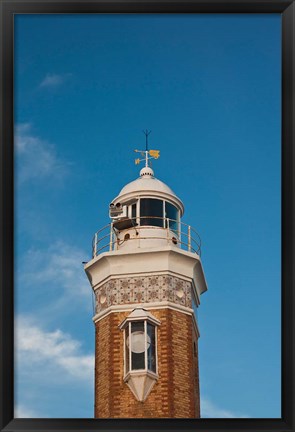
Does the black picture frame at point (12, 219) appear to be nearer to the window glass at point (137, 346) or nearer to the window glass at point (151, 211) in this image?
the window glass at point (137, 346)

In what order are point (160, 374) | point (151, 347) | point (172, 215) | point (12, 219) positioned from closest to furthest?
point (12, 219)
point (160, 374)
point (151, 347)
point (172, 215)

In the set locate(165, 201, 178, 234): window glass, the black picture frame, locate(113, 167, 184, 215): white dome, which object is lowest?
the black picture frame

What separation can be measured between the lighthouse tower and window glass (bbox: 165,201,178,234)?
4 centimetres

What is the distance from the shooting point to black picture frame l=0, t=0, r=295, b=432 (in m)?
8.20

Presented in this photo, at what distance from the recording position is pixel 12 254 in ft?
27.9

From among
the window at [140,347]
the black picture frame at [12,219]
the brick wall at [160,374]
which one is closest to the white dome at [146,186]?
the brick wall at [160,374]

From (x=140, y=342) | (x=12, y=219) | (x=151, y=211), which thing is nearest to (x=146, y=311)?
(x=140, y=342)

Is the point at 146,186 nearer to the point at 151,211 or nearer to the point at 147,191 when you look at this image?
the point at 147,191

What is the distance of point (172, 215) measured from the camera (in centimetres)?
3216

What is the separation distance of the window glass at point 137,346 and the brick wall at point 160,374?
1.48 ft

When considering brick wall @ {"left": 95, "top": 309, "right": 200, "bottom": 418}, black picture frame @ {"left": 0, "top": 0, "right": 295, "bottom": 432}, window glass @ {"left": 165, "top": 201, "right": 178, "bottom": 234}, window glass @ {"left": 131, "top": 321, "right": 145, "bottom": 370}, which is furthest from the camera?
window glass @ {"left": 165, "top": 201, "right": 178, "bottom": 234}

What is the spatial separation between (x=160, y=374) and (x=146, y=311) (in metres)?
1.82

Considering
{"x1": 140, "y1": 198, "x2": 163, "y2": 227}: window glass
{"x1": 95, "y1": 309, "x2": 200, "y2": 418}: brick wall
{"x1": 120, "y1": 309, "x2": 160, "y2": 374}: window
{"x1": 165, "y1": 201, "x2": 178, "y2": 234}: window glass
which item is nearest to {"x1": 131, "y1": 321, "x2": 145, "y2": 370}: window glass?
{"x1": 120, "y1": 309, "x2": 160, "y2": 374}: window

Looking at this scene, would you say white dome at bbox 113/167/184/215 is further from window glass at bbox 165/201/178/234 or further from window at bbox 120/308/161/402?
window at bbox 120/308/161/402
